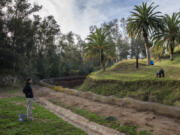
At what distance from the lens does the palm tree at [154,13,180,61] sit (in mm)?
27953

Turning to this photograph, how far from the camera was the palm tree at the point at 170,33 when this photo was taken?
2795 cm

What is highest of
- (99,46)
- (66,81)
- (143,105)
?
(99,46)

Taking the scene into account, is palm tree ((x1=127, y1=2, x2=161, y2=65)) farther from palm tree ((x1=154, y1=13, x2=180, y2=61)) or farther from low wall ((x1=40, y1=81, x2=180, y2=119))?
low wall ((x1=40, y1=81, x2=180, y2=119))

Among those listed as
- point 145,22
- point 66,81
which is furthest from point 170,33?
point 66,81

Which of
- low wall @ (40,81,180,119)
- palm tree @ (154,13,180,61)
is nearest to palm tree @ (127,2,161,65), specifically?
palm tree @ (154,13,180,61)

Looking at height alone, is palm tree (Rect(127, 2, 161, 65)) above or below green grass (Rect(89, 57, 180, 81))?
above

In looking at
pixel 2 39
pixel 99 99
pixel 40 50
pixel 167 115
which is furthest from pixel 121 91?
pixel 40 50

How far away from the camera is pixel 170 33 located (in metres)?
28.4

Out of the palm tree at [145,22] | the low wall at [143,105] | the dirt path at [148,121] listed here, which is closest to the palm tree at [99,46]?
the palm tree at [145,22]

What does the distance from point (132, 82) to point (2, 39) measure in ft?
86.4

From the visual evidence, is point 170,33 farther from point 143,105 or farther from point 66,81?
point 66,81

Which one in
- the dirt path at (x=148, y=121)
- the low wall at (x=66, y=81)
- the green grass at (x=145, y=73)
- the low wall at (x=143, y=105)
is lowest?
the low wall at (x=66, y=81)

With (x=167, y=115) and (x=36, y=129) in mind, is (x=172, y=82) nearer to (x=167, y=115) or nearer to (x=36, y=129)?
(x=167, y=115)

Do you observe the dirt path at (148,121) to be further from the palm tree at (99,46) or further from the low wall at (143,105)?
the palm tree at (99,46)
